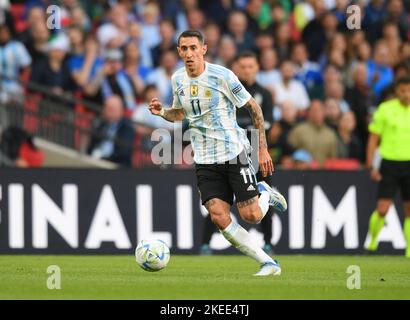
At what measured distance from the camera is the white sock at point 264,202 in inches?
440

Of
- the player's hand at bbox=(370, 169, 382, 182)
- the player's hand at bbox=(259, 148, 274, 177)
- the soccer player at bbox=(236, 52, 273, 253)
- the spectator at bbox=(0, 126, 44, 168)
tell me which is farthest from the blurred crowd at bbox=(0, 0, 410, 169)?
the player's hand at bbox=(259, 148, 274, 177)

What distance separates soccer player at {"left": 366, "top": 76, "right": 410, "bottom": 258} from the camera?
50.3 feet

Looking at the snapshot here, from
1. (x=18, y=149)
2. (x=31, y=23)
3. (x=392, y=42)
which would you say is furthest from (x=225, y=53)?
(x=18, y=149)

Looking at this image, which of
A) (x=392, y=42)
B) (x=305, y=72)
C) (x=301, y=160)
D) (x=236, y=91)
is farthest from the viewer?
(x=392, y=42)

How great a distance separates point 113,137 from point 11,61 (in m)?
2.02

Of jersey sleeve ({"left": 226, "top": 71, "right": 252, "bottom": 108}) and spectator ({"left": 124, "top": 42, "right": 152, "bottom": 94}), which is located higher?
spectator ({"left": 124, "top": 42, "right": 152, "bottom": 94})

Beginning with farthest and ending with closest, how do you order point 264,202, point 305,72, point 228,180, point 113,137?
point 305,72, point 113,137, point 264,202, point 228,180

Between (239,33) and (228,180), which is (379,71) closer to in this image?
(239,33)

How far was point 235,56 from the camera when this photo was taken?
61.2 feet

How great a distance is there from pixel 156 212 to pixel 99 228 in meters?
0.81

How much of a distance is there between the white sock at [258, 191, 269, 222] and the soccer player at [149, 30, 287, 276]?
0.04 meters

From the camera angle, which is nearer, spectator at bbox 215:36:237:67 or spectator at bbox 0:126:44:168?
spectator at bbox 0:126:44:168

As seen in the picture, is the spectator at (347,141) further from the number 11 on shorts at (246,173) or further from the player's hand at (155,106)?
the player's hand at (155,106)

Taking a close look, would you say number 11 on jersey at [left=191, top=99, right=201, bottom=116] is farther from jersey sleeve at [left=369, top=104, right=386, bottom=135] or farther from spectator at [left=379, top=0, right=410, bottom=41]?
spectator at [left=379, top=0, right=410, bottom=41]
